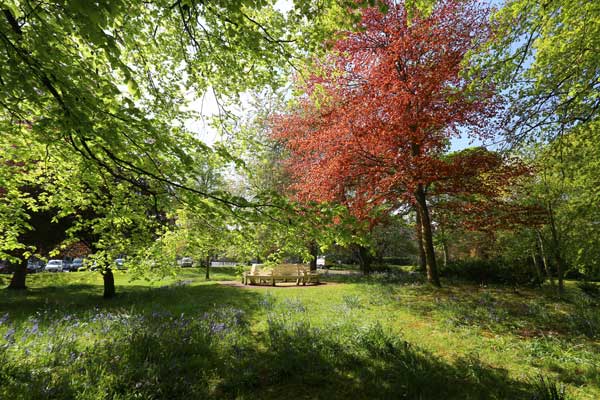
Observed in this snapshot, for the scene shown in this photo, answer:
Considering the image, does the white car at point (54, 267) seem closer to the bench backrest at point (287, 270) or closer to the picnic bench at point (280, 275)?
the picnic bench at point (280, 275)

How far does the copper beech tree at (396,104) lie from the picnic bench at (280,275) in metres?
7.01

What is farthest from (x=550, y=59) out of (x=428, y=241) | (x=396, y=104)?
(x=428, y=241)

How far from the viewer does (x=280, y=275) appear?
53.2 feet

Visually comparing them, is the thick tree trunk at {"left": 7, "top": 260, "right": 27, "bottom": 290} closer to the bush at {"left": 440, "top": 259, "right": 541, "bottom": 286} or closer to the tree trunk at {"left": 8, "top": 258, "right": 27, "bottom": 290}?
the tree trunk at {"left": 8, "top": 258, "right": 27, "bottom": 290}

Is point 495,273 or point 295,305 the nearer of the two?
point 295,305

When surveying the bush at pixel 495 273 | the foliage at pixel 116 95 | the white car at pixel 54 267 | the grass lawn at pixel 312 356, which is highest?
the foliage at pixel 116 95

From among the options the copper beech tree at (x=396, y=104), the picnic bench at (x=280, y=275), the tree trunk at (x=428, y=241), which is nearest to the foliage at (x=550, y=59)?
the copper beech tree at (x=396, y=104)

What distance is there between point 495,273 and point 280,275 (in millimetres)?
12224

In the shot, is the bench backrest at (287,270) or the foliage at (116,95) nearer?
the foliage at (116,95)

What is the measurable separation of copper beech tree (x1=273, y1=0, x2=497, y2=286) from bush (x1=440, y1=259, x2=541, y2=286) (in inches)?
355

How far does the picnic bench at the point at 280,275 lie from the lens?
15.8 m

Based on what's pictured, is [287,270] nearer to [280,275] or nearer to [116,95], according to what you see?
[280,275]

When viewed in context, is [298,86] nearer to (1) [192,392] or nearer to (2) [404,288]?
(1) [192,392]

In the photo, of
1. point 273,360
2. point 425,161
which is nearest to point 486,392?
point 273,360
